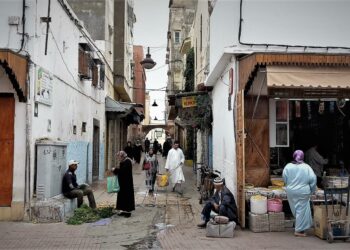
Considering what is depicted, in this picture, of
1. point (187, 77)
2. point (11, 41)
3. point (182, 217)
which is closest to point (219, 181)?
point (182, 217)

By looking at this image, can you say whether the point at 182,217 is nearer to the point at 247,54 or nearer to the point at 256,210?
the point at 256,210

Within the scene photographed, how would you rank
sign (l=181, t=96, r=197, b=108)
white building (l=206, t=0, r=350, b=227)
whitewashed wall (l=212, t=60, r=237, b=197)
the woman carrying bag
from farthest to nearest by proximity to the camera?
1. sign (l=181, t=96, r=197, b=108)
2. the woman carrying bag
3. whitewashed wall (l=212, t=60, r=237, b=197)
4. white building (l=206, t=0, r=350, b=227)

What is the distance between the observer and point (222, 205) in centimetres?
854

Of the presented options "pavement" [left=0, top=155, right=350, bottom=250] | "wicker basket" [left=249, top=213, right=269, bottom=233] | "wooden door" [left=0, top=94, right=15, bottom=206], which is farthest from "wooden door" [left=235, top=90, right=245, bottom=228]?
"wooden door" [left=0, top=94, right=15, bottom=206]

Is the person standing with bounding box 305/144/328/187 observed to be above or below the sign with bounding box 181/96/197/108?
below

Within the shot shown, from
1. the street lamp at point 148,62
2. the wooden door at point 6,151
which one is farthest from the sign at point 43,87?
the street lamp at point 148,62

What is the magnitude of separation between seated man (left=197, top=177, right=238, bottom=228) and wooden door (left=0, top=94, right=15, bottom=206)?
4191 millimetres

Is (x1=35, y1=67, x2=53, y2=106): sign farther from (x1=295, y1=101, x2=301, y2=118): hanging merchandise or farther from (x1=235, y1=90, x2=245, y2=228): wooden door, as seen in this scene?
(x1=295, y1=101, x2=301, y2=118): hanging merchandise

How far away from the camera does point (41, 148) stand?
983 cm

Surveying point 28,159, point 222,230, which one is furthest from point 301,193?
point 28,159

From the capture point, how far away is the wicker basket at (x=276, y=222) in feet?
28.0

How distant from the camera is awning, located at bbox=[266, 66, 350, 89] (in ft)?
27.0

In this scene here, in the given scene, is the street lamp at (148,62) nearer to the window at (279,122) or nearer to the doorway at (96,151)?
the doorway at (96,151)

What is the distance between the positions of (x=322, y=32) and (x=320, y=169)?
3.69 metres
